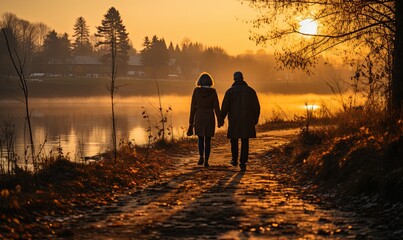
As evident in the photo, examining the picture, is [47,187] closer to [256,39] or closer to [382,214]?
[382,214]

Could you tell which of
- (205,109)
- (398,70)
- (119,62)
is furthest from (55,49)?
(398,70)

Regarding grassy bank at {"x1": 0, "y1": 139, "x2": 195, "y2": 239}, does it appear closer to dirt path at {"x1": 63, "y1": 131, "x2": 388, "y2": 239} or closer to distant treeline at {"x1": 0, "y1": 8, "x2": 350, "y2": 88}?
dirt path at {"x1": 63, "y1": 131, "x2": 388, "y2": 239}

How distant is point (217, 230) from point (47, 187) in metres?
3.41

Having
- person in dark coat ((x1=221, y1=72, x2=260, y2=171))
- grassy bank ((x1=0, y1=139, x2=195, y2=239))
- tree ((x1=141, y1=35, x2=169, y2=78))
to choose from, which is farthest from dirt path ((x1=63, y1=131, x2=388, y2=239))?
tree ((x1=141, y1=35, x2=169, y2=78))

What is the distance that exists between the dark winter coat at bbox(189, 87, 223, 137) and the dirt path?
2102 mm

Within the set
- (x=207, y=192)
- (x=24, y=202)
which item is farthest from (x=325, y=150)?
(x=24, y=202)

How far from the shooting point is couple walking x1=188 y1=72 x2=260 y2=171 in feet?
39.6

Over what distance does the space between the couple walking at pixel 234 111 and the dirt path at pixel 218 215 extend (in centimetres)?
176

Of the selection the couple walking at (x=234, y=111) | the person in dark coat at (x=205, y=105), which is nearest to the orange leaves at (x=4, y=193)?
the couple walking at (x=234, y=111)

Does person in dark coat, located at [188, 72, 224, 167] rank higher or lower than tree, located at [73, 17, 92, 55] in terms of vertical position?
lower

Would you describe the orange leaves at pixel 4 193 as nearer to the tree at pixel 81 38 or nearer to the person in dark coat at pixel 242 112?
the person in dark coat at pixel 242 112

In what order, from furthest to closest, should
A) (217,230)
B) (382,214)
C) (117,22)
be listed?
(117,22) < (382,214) < (217,230)

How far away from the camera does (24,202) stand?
23.8 ft

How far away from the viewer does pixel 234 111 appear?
1216 centimetres
